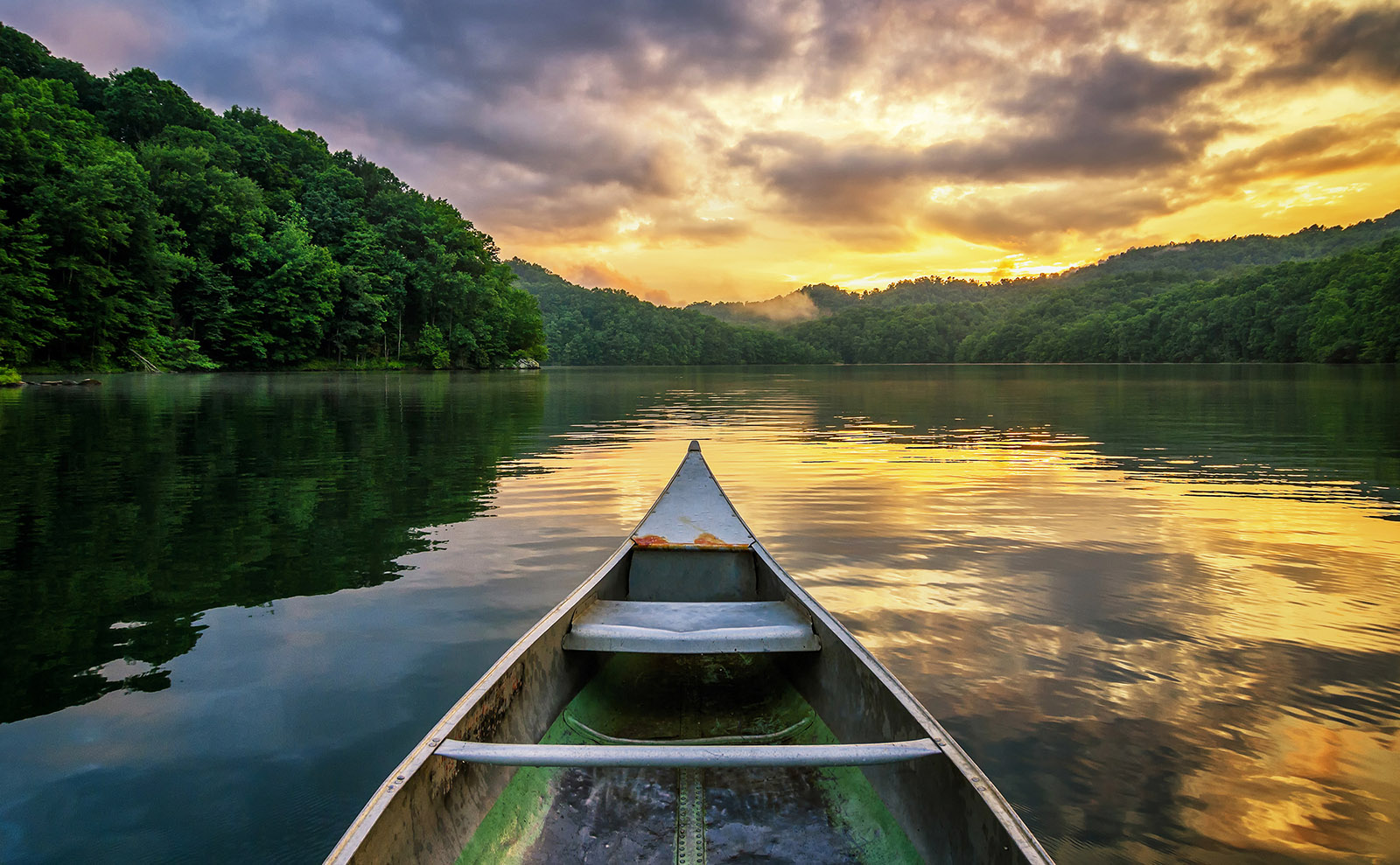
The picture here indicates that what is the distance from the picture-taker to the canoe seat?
418 cm

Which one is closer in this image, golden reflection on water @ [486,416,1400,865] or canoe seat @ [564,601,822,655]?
golden reflection on water @ [486,416,1400,865]

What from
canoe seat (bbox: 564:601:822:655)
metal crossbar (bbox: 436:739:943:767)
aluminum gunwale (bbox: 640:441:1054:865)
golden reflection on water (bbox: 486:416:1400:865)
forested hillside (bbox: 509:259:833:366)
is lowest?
golden reflection on water (bbox: 486:416:1400:865)

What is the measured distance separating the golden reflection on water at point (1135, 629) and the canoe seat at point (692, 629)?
1136 millimetres

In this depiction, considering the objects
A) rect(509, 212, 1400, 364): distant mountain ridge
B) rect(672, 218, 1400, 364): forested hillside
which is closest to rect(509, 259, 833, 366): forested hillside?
rect(509, 212, 1400, 364): distant mountain ridge

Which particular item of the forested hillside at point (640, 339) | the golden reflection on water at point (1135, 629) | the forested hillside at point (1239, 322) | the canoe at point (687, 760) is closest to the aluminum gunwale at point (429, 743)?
the canoe at point (687, 760)

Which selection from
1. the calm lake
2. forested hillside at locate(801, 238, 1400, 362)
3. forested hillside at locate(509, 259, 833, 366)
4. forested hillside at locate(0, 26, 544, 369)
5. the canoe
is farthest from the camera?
forested hillside at locate(509, 259, 833, 366)

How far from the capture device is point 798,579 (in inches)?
296

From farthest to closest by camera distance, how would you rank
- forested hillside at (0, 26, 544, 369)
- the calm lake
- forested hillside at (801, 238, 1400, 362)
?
forested hillside at (801, 238, 1400, 362), forested hillside at (0, 26, 544, 369), the calm lake

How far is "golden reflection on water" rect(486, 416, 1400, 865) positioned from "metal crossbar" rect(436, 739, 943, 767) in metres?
1.35

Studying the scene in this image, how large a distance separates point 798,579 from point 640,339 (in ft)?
564

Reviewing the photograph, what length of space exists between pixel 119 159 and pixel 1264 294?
144 m

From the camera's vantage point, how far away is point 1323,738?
4.27m

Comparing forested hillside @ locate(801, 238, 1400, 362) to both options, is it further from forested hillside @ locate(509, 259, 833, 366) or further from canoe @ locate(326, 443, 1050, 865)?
canoe @ locate(326, 443, 1050, 865)

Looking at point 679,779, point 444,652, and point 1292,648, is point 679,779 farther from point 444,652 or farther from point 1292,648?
point 1292,648
